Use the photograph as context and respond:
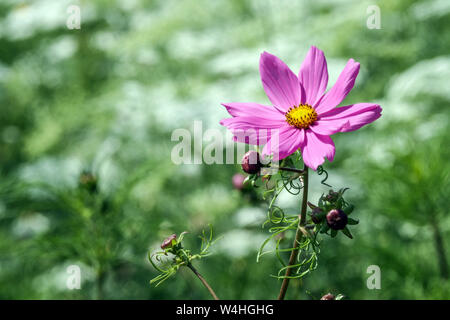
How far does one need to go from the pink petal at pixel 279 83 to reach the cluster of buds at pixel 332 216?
0.11 metres

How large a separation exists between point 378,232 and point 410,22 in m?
1.21

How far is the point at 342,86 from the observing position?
0.41 m

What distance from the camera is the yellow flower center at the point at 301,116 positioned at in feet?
1.40

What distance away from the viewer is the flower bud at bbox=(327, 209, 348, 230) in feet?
1.25

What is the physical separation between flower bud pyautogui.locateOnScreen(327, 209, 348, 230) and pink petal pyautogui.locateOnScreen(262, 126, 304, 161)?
0.07 metres

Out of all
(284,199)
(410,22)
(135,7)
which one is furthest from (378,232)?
(135,7)

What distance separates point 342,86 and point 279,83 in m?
0.07
